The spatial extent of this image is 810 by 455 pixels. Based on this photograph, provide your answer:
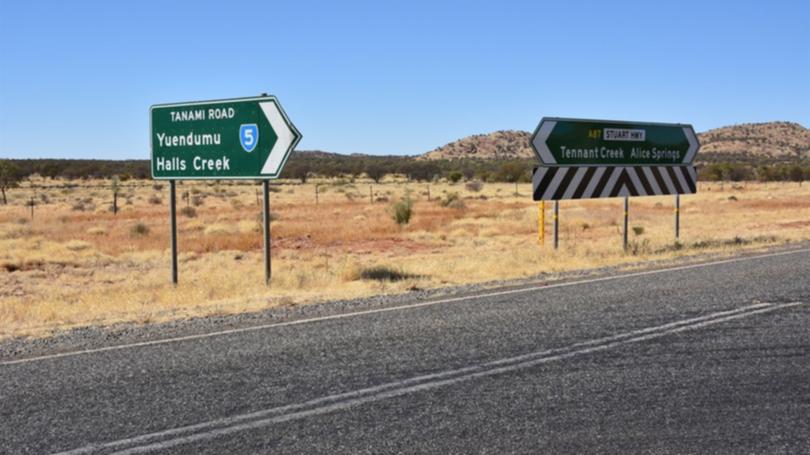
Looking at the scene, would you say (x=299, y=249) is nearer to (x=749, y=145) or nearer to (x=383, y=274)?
(x=383, y=274)

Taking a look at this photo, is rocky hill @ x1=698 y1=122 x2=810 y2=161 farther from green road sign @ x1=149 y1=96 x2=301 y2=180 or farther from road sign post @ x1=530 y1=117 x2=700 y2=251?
green road sign @ x1=149 y1=96 x2=301 y2=180

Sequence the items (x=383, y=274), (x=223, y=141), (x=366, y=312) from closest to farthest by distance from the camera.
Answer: (x=366, y=312), (x=223, y=141), (x=383, y=274)

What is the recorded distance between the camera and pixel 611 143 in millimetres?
19016

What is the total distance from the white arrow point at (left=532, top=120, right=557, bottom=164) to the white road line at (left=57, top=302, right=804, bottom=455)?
348 inches

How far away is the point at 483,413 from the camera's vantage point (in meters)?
5.66

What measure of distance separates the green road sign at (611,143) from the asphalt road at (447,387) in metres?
8.33

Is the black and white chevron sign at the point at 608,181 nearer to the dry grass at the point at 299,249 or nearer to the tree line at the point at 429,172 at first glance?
the dry grass at the point at 299,249

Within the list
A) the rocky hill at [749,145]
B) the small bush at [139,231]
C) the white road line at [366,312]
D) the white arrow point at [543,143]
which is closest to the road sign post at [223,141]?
the white road line at [366,312]

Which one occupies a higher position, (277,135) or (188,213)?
(277,135)

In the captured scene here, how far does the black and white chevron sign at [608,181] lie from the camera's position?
17609 mm

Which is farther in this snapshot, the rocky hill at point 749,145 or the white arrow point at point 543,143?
the rocky hill at point 749,145

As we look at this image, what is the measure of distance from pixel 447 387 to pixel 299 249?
21.7m

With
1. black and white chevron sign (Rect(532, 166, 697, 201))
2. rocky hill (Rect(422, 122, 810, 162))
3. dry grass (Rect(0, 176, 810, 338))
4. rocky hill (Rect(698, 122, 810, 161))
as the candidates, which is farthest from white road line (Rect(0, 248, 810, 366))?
rocky hill (Rect(698, 122, 810, 161))

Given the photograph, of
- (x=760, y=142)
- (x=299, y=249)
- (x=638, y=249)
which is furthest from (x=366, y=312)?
(x=760, y=142)
